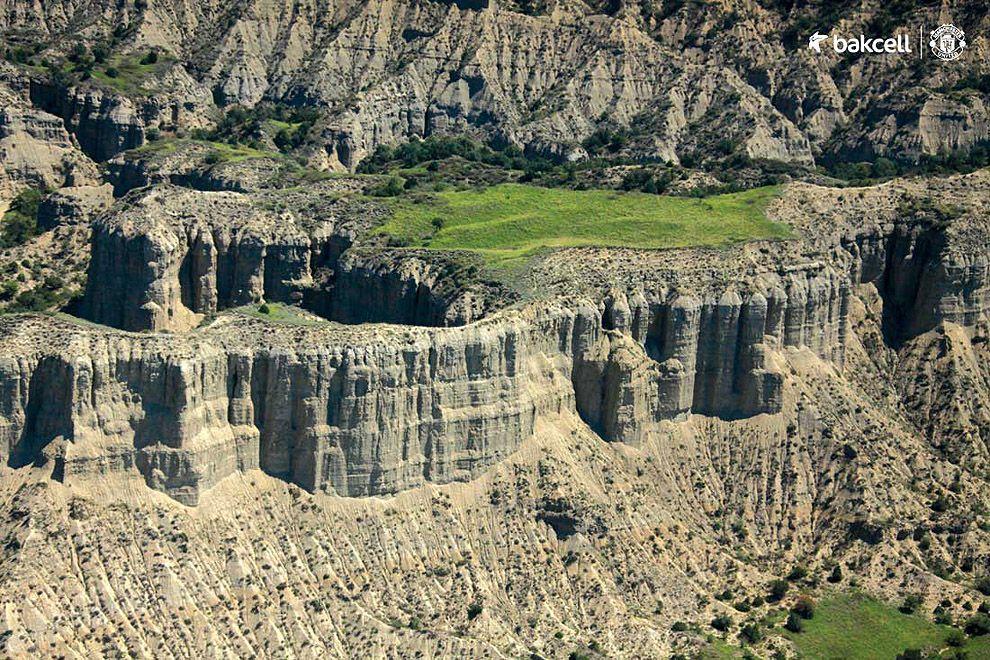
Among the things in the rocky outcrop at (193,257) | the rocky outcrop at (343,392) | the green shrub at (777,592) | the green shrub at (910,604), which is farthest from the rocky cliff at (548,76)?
the green shrub at (910,604)

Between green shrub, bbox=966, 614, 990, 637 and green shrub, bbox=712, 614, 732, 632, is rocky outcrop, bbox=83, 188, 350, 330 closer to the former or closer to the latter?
green shrub, bbox=712, 614, 732, 632

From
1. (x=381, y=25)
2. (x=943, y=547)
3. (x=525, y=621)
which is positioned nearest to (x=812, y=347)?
(x=943, y=547)

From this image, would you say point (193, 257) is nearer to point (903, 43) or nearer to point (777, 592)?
point (777, 592)

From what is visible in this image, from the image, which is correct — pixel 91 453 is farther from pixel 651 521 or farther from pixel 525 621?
pixel 651 521

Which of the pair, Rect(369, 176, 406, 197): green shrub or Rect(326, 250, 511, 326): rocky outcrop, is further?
Rect(369, 176, 406, 197): green shrub

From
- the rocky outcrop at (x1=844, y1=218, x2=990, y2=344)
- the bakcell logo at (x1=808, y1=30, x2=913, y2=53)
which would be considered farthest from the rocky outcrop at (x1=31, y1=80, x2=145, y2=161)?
the bakcell logo at (x1=808, y1=30, x2=913, y2=53)

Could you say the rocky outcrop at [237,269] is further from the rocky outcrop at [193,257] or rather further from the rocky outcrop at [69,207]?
the rocky outcrop at [69,207]
